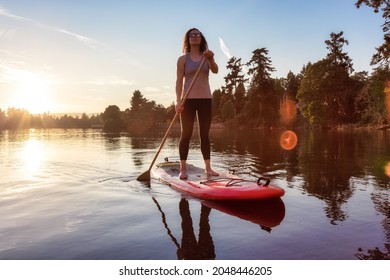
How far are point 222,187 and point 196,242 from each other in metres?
2.07

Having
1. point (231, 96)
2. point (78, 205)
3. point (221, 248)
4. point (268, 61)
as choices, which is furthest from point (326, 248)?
point (231, 96)

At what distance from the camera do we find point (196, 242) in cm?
412

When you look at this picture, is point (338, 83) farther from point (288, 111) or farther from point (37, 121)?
point (37, 121)

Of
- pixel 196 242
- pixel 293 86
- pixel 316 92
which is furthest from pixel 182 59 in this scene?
pixel 293 86

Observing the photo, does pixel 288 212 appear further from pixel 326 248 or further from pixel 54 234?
pixel 54 234

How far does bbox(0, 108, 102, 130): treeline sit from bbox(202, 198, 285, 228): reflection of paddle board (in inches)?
4545

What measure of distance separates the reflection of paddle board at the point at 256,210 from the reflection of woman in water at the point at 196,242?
464mm

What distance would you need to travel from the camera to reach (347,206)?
5770mm

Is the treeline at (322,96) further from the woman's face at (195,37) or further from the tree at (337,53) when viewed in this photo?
the woman's face at (195,37)

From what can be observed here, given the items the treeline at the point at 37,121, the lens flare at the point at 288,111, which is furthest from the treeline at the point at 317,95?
the treeline at the point at 37,121

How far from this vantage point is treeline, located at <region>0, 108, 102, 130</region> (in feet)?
374

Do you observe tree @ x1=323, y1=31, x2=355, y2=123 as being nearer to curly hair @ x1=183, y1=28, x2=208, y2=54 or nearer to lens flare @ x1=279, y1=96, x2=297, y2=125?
lens flare @ x1=279, y1=96, x2=297, y2=125

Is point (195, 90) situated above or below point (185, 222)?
above

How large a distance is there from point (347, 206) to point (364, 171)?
14.8 feet
